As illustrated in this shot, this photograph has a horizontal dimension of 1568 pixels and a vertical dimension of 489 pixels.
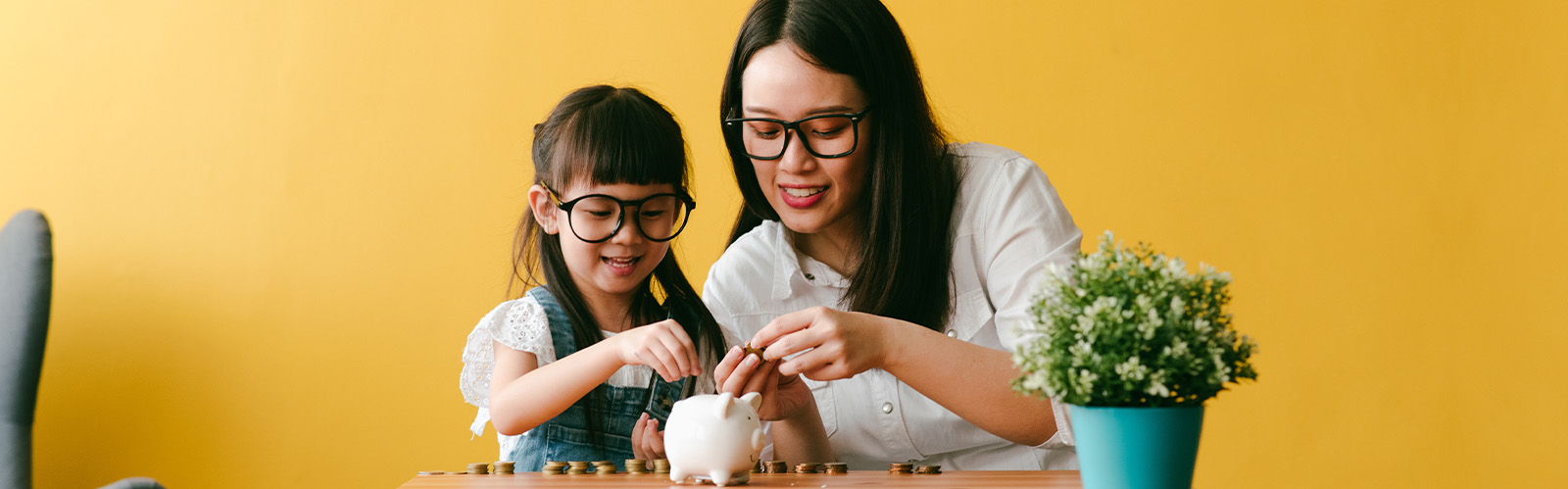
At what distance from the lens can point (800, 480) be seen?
0.98 m

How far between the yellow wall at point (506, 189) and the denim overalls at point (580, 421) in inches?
42.8

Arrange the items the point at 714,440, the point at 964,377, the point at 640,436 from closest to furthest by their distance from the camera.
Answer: the point at 714,440, the point at 964,377, the point at 640,436

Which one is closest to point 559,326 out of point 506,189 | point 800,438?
point 800,438

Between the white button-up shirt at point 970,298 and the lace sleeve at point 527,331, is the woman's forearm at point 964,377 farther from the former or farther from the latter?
the lace sleeve at point 527,331

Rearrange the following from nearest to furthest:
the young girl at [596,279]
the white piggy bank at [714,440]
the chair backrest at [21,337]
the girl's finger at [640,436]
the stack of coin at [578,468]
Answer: the white piggy bank at [714,440] → the stack of coin at [578,468] → the girl's finger at [640,436] → the young girl at [596,279] → the chair backrest at [21,337]

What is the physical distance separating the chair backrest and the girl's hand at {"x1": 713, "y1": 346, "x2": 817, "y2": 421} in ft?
3.14

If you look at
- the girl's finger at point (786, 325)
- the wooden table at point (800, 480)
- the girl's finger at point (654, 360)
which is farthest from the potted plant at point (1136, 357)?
the girl's finger at point (654, 360)

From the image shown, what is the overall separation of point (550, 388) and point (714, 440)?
317 mm

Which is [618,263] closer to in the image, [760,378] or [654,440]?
[654,440]

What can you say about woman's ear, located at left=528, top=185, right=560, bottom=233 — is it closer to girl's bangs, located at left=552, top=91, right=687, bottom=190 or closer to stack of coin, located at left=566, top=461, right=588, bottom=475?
girl's bangs, located at left=552, top=91, right=687, bottom=190

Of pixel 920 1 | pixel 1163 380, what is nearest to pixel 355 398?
pixel 920 1

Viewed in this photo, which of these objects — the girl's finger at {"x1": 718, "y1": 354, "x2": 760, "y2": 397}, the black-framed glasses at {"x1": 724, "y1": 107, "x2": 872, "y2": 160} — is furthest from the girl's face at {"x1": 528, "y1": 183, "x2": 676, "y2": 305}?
the girl's finger at {"x1": 718, "y1": 354, "x2": 760, "y2": 397}

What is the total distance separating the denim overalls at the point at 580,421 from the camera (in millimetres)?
1375

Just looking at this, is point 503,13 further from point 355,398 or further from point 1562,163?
point 1562,163
